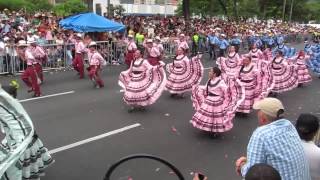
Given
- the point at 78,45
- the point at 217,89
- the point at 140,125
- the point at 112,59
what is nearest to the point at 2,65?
the point at 78,45

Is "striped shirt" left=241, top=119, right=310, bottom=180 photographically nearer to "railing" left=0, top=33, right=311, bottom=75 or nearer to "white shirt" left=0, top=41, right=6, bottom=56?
"white shirt" left=0, top=41, right=6, bottom=56

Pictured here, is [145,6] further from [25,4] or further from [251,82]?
[251,82]

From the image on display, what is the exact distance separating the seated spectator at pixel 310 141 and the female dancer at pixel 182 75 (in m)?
9.09

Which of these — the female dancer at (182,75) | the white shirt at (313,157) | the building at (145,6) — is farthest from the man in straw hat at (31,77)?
the building at (145,6)

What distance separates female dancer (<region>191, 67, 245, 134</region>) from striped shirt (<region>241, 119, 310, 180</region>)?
17.2 ft

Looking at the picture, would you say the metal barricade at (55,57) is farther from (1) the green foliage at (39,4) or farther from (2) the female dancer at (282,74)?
(1) the green foliage at (39,4)

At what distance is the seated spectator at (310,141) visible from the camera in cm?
425

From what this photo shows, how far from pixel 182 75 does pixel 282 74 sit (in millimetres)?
3146

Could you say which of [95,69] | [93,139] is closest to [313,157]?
[93,139]

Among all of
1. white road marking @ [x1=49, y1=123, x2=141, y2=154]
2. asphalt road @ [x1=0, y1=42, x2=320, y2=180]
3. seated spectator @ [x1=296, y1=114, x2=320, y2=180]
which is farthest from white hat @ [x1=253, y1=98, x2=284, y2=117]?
white road marking @ [x1=49, y1=123, x2=141, y2=154]

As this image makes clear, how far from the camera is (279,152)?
12.8ft

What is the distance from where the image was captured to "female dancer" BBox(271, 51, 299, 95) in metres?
14.4

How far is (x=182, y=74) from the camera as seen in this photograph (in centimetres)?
1352

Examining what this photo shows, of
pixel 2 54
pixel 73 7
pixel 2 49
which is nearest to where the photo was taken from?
pixel 2 49
